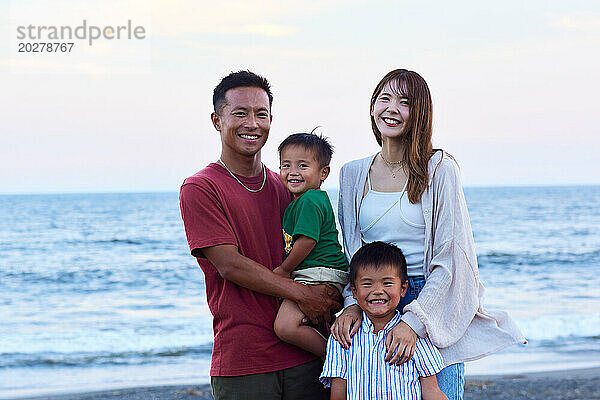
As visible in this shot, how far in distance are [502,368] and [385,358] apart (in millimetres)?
5645

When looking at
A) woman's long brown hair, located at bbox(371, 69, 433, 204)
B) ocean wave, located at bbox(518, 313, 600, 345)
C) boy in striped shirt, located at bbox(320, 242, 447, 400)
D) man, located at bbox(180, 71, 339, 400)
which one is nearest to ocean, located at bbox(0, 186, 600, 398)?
ocean wave, located at bbox(518, 313, 600, 345)

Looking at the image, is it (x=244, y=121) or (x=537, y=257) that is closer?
(x=244, y=121)

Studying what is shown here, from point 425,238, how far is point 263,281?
698 mm

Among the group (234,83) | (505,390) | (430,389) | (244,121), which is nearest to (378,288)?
(430,389)

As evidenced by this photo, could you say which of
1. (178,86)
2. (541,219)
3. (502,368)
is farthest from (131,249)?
(541,219)

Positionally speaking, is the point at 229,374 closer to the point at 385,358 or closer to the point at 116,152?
the point at 385,358

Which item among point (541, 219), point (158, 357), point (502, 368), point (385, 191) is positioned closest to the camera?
point (385, 191)

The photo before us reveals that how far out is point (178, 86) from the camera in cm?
1738

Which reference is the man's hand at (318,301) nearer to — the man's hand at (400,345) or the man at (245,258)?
the man at (245,258)

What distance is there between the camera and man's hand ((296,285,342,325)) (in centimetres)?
308

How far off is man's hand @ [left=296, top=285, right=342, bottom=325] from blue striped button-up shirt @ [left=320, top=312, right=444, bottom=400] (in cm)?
18

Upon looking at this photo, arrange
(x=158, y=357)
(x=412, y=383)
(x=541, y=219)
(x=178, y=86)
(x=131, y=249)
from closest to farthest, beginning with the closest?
(x=412, y=383), (x=158, y=357), (x=178, y=86), (x=131, y=249), (x=541, y=219)

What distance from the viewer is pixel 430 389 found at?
2.88m

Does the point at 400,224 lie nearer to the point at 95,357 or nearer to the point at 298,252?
the point at 298,252
